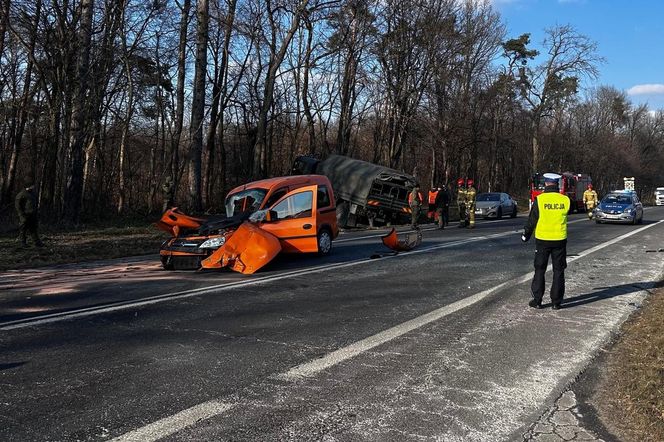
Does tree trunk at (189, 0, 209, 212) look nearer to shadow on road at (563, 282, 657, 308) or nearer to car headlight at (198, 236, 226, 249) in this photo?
car headlight at (198, 236, 226, 249)

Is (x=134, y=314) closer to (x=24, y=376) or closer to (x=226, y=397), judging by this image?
(x=24, y=376)

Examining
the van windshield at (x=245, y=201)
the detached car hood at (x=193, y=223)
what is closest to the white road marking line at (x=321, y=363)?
the detached car hood at (x=193, y=223)

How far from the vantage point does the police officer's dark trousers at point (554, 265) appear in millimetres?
7555

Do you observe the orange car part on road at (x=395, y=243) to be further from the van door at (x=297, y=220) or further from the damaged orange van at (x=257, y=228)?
the van door at (x=297, y=220)

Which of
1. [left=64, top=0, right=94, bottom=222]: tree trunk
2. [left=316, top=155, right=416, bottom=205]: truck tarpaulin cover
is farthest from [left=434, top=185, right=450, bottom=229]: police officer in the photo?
[left=64, top=0, right=94, bottom=222]: tree trunk

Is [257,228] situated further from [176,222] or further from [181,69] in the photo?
[181,69]

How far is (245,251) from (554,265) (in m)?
5.60

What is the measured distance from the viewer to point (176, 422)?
12.4ft

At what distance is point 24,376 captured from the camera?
4.70 metres

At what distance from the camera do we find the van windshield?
12.8 metres

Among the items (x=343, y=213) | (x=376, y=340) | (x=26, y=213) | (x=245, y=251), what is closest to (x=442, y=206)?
(x=343, y=213)

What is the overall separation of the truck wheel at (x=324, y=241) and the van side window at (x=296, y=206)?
77 cm

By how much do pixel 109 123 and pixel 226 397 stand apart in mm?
32745

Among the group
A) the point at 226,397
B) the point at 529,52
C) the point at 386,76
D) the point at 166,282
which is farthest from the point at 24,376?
the point at 529,52
